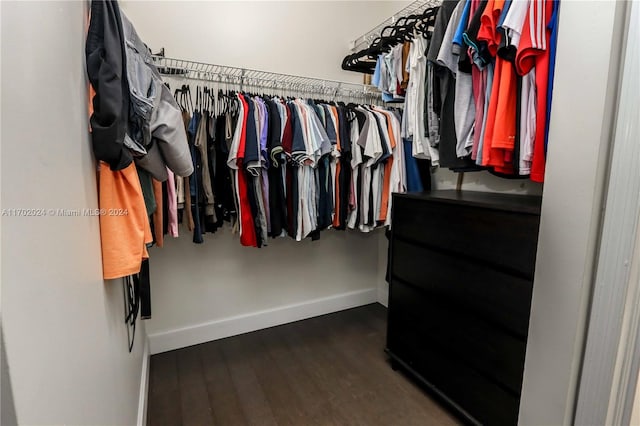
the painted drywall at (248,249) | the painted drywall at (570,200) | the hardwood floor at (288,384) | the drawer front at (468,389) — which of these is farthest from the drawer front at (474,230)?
the painted drywall at (248,249)

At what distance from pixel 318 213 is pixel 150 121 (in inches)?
44.5

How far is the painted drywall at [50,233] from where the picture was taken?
41 centimetres

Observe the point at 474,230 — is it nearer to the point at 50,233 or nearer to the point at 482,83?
the point at 482,83

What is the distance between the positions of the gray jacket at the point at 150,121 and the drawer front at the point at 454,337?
1339 millimetres

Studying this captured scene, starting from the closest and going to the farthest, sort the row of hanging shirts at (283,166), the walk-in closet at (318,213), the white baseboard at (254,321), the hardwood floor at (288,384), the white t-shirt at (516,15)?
the walk-in closet at (318,213), the white t-shirt at (516,15), the hardwood floor at (288,384), the row of hanging shirts at (283,166), the white baseboard at (254,321)

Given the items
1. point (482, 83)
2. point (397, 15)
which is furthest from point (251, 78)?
point (482, 83)

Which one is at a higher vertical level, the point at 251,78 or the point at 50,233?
the point at 251,78

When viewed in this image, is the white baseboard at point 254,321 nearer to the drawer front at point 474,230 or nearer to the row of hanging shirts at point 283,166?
the row of hanging shirts at point 283,166

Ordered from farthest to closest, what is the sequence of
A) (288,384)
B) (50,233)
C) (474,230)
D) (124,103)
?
(288,384) < (474,230) < (124,103) < (50,233)

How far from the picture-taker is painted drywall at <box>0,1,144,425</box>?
0.41m

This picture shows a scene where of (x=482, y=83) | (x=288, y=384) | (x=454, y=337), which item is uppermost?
(x=482, y=83)

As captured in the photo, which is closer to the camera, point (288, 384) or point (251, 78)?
point (288, 384)

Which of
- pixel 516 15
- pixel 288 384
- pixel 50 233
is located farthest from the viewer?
pixel 288 384

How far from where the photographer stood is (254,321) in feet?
7.53
